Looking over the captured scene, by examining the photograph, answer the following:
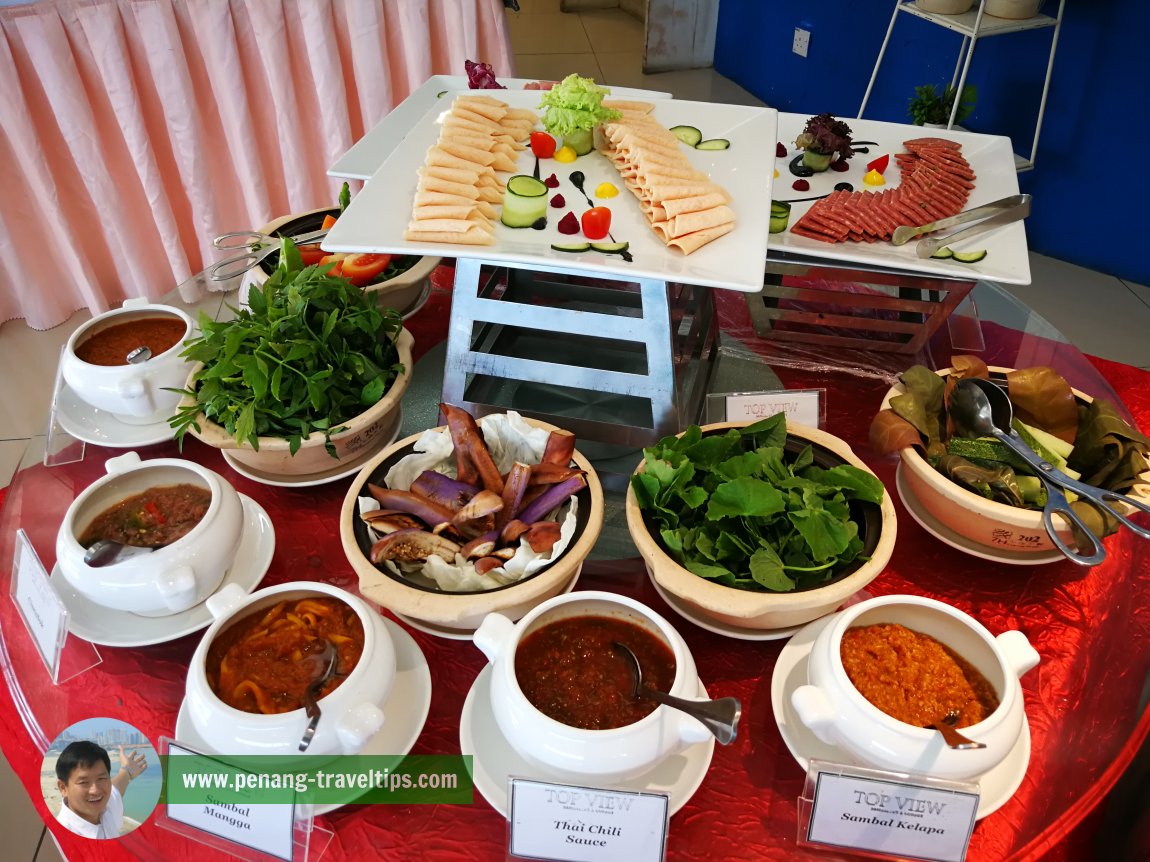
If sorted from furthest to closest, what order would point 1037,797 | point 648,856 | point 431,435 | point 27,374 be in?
point 27,374
point 431,435
point 1037,797
point 648,856

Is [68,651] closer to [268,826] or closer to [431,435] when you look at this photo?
[268,826]

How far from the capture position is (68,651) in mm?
1115

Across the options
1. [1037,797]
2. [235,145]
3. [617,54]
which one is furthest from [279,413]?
[617,54]

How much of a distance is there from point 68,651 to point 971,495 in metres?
1.27

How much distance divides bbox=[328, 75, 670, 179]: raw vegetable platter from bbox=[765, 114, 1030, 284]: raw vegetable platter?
406 mm

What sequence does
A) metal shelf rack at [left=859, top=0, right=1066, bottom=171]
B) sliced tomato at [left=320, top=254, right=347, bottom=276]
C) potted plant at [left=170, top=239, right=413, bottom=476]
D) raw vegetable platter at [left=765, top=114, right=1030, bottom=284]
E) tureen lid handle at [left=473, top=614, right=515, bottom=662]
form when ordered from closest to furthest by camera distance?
tureen lid handle at [left=473, top=614, right=515, bottom=662], potted plant at [left=170, top=239, right=413, bottom=476], raw vegetable platter at [left=765, top=114, right=1030, bottom=284], sliced tomato at [left=320, top=254, right=347, bottom=276], metal shelf rack at [left=859, top=0, right=1066, bottom=171]

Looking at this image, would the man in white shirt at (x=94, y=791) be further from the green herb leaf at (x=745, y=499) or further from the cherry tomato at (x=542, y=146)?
the cherry tomato at (x=542, y=146)

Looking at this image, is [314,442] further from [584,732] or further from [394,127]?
[394,127]

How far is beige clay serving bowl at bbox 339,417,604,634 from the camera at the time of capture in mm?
1001

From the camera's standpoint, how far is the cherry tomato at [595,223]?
4.39ft

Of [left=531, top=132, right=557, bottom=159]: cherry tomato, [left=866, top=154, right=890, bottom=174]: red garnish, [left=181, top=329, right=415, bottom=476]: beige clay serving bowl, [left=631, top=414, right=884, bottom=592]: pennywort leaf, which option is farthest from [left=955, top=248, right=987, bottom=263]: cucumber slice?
[left=181, top=329, right=415, bottom=476]: beige clay serving bowl

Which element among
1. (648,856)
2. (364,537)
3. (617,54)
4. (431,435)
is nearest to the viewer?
→ (648,856)

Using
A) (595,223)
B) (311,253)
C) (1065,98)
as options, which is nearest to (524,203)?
(595,223)

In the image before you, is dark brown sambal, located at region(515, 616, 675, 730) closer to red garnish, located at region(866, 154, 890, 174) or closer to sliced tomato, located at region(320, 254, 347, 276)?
sliced tomato, located at region(320, 254, 347, 276)
